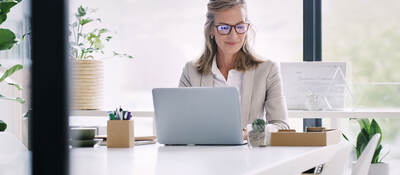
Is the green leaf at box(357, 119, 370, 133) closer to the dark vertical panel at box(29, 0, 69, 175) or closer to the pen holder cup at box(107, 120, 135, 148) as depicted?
the pen holder cup at box(107, 120, 135, 148)

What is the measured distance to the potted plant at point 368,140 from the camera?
3389mm

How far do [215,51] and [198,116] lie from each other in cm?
103

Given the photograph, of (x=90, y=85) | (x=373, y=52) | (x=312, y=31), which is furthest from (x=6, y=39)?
(x=373, y=52)

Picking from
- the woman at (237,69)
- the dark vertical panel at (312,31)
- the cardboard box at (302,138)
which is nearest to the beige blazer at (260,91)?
A: the woman at (237,69)

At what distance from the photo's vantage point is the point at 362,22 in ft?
12.1

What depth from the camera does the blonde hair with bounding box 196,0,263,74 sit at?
2690 mm

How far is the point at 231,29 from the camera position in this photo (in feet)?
8.57

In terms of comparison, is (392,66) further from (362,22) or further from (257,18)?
(257,18)

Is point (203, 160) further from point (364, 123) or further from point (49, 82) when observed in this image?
point (364, 123)

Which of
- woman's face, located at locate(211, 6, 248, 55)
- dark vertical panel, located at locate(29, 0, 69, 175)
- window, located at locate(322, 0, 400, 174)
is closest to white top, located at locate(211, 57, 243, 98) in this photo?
woman's face, located at locate(211, 6, 248, 55)

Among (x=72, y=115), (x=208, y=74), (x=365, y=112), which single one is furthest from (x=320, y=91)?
(x=72, y=115)

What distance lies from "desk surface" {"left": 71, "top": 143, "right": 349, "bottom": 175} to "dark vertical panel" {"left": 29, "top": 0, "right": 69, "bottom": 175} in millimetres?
868

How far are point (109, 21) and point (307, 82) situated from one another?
1636mm

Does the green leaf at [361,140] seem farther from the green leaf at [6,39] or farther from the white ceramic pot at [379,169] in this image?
the green leaf at [6,39]
